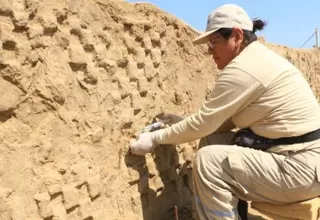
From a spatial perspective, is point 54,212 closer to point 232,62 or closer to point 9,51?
point 9,51

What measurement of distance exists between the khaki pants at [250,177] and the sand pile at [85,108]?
1.74ft

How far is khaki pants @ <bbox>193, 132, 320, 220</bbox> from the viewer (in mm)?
2502

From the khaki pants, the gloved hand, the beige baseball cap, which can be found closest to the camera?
the khaki pants

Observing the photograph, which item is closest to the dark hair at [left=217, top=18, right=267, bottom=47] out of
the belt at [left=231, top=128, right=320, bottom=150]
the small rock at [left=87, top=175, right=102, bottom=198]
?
the belt at [left=231, top=128, right=320, bottom=150]

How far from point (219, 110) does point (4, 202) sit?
1175mm

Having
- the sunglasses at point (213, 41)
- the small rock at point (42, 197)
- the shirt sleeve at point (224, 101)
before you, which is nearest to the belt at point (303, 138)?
the shirt sleeve at point (224, 101)

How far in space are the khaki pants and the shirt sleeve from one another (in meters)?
0.15

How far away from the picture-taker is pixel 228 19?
2.66m

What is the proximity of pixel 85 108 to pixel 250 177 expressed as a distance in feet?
3.08

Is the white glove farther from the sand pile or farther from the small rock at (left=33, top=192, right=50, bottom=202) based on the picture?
the small rock at (left=33, top=192, right=50, bottom=202)

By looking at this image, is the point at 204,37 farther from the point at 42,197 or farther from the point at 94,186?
the point at 42,197

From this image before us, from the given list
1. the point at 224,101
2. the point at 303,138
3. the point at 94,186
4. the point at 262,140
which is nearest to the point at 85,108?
the point at 94,186

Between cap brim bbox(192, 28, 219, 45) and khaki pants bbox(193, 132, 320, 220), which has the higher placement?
cap brim bbox(192, 28, 219, 45)

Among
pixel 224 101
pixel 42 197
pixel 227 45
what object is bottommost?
A: pixel 42 197
